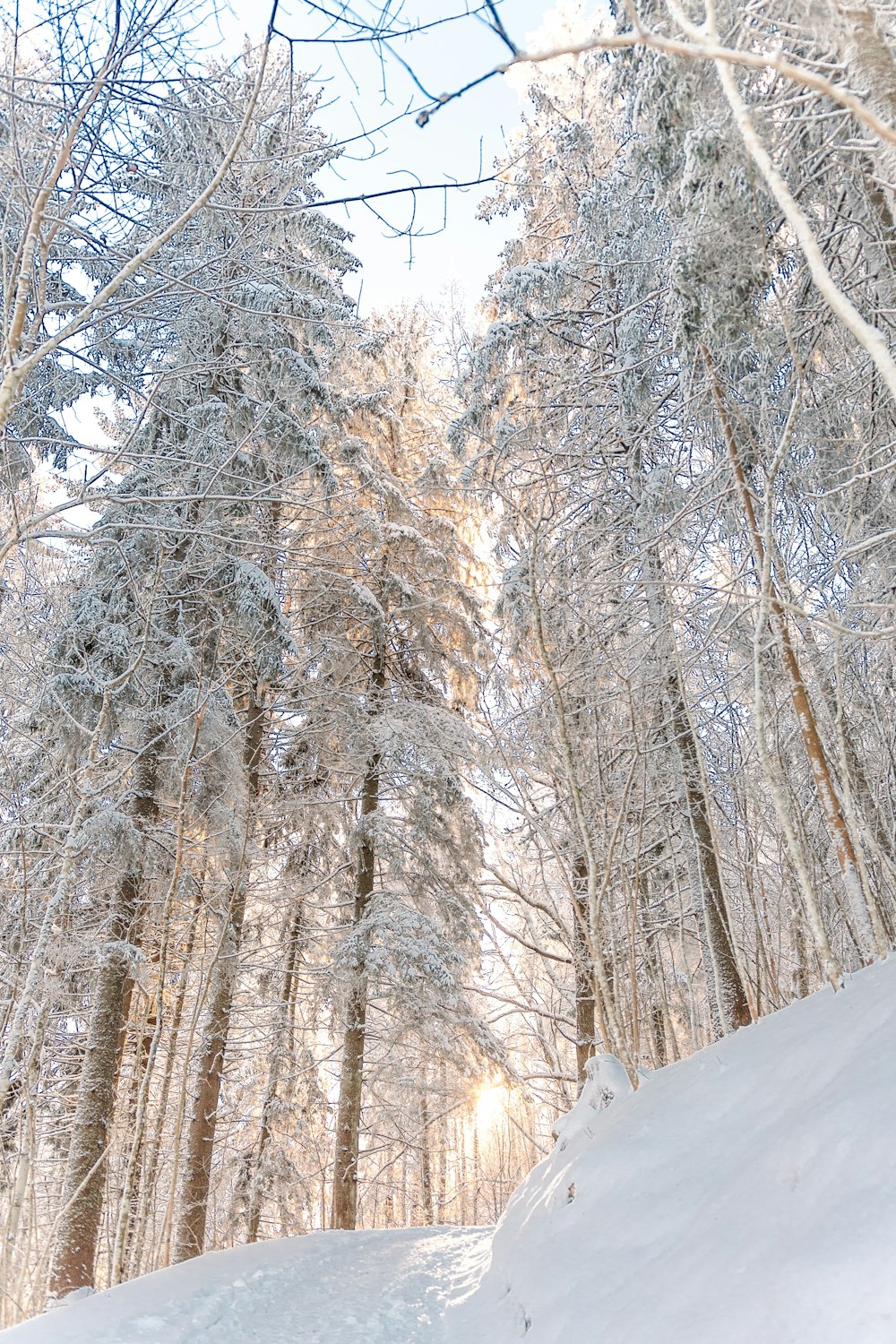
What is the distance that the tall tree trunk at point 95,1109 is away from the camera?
5.92m

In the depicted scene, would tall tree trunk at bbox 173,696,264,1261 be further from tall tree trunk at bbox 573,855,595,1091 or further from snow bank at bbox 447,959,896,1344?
snow bank at bbox 447,959,896,1344

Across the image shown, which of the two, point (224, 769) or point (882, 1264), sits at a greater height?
point (224, 769)

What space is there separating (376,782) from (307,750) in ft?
3.32

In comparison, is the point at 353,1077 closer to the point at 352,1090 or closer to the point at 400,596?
the point at 352,1090

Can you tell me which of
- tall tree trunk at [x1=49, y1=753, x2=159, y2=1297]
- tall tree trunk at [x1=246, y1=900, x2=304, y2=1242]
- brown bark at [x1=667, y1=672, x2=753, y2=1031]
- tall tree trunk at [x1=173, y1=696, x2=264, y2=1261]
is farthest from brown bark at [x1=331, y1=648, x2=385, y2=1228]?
brown bark at [x1=667, y1=672, x2=753, y2=1031]

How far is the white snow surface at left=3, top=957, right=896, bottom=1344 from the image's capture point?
1.98m

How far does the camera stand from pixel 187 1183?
25.0 feet

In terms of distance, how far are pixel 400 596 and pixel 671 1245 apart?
8.68m

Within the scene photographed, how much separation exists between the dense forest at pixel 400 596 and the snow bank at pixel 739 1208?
0.68 m

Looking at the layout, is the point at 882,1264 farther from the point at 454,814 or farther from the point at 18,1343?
the point at 454,814

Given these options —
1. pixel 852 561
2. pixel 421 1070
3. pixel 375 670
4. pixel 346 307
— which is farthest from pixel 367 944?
pixel 346 307

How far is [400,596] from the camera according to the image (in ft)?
35.1

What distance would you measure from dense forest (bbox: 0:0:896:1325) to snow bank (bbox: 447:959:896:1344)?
0.68 m

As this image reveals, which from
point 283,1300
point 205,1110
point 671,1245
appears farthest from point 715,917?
point 205,1110
